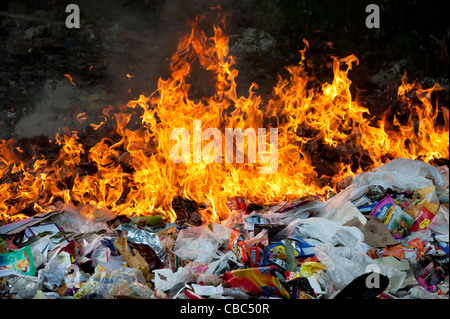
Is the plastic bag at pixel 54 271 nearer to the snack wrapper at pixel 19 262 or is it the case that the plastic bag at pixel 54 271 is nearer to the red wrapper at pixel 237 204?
the snack wrapper at pixel 19 262

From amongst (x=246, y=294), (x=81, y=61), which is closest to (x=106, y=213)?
(x=246, y=294)

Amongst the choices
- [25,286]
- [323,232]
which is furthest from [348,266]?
[25,286]

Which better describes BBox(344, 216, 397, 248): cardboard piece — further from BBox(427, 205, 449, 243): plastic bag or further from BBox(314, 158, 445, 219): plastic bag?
BBox(427, 205, 449, 243): plastic bag

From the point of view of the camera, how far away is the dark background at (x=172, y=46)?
7121 millimetres

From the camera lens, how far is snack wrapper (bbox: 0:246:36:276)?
3248 millimetres

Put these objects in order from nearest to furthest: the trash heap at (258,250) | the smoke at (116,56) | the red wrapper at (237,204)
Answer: the trash heap at (258,250)
the red wrapper at (237,204)
the smoke at (116,56)

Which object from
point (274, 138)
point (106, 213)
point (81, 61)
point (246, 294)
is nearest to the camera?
point (246, 294)

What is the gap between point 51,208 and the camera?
4.36 meters

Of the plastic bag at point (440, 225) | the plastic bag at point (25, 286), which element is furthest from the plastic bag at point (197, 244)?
the plastic bag at point (440, 225)

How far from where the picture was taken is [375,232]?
3732mm
